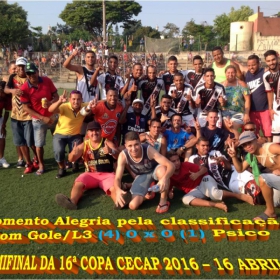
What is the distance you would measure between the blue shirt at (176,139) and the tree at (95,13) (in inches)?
2078

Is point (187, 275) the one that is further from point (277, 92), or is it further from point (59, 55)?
point (59, 55)

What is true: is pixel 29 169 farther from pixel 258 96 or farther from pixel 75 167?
pixel 258 96

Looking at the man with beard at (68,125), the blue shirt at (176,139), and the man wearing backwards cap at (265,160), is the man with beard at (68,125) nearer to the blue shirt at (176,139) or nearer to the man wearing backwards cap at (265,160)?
the blue shirt at (176,139)

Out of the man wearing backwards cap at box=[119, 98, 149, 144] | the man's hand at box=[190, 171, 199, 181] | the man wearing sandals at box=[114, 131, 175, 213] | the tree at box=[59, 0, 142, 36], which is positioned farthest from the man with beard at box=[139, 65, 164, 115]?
the tree at box=[59, 0, 142, 36]

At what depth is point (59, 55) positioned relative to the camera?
3231 centimetres

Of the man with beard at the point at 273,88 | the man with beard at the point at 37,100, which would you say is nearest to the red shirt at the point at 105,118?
the man with beard at the point at 37,100

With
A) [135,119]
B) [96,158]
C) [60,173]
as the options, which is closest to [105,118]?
[135,119]

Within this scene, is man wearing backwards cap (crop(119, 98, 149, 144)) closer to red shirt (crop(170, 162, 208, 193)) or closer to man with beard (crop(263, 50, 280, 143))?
red shirt (crop(170, 162, 208, 193))

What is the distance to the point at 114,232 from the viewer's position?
4250 millimetres

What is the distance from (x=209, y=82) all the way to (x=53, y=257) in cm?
408

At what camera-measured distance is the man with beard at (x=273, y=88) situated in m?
6.02

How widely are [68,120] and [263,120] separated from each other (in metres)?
3.81

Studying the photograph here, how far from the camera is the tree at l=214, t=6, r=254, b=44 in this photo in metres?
59.1

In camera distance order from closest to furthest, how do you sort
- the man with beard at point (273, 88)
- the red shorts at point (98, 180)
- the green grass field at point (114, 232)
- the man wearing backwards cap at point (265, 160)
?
the green grass field at point (114, 232), the man wearing backwards cap at point (265, 160), the red shorts at point (98, 180), the man with beard at point (273, 88)
